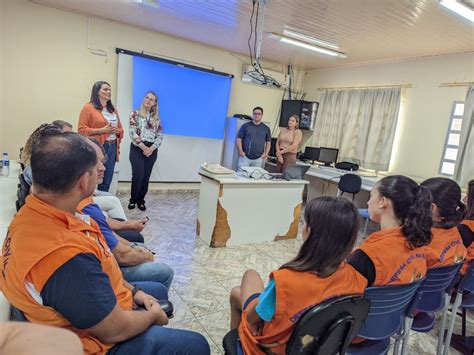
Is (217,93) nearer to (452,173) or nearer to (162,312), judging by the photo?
(452,173)

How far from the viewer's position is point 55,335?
0.51 metres

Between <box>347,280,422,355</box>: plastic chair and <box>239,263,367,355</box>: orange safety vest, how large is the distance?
0.16 metres

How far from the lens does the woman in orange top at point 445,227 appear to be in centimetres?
156

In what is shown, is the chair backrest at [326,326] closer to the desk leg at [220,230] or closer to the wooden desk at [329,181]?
the desk leg at [220,230]

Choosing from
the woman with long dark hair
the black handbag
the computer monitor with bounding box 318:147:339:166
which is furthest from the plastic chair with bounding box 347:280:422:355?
the computer monitor with bounding box 318:147:339:166

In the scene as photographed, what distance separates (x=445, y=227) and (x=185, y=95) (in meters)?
4.48

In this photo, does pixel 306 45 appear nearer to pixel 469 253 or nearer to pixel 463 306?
pixel 469 253

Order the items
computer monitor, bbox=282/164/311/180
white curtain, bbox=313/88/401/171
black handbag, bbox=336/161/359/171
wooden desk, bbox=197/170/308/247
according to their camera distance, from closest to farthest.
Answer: wooden desk, bbox=197/170/308/247 → computer monitor, bbox=282/164/311/180 → white curtain, bbox=313/88/401/171 → black handbag, bbox=336/161/359/171

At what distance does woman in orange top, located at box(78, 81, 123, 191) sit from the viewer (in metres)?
3.35

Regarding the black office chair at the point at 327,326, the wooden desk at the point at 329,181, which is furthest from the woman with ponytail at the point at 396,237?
the wooden desk at the point at 329,181

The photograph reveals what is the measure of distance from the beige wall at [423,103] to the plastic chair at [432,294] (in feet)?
11.4

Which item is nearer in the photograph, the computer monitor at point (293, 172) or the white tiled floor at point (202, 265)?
the white tiled floor at point (202, 265)

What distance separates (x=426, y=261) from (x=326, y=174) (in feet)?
12.7

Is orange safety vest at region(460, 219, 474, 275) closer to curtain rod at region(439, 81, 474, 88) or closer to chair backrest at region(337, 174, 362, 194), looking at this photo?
chair backrest at region(337, 174, 362, 194)
